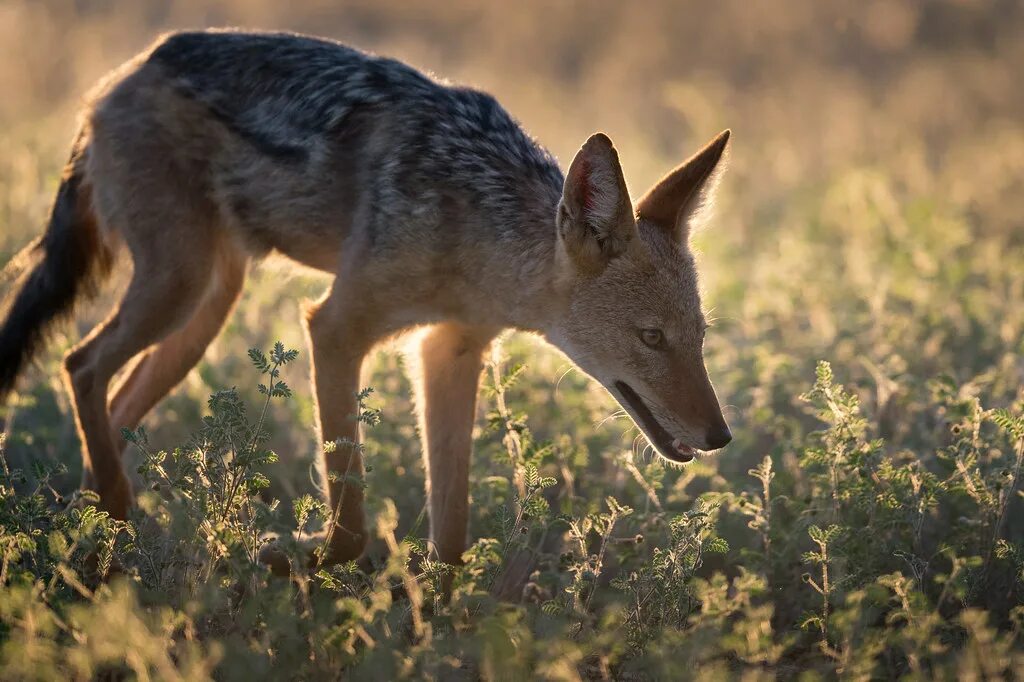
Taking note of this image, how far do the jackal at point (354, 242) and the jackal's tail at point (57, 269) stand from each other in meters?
0.01

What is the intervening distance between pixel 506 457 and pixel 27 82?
11.0m

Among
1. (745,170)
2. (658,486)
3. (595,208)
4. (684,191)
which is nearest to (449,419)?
(658,486)

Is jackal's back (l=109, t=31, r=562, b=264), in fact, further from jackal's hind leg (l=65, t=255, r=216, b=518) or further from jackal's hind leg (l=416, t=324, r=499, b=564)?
jackal's hind leg (l=416, t=324, r=499, b=564)

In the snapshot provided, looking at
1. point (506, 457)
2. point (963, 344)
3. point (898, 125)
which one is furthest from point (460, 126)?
point (898, 125)

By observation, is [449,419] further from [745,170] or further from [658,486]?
[745,170]

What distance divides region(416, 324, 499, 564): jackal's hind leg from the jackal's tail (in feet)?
5.96

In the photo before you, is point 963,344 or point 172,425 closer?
point 172,425

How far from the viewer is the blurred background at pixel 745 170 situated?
654 cm

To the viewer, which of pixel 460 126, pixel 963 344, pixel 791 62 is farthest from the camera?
pixel 791 62

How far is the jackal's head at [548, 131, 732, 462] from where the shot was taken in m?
4.84

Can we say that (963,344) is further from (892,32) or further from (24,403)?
(892,32)

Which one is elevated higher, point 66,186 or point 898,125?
point 898,125

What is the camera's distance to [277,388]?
4.36 metres

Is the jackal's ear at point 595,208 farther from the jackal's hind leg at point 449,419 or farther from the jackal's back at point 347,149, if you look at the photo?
the jackal's hind leg at point 449,419
